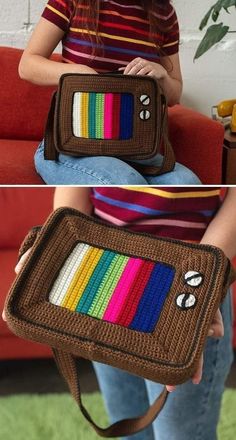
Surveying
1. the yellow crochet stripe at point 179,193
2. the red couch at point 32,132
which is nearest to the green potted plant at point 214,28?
the red couch at point 32,132

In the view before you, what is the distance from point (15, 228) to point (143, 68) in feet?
0.63

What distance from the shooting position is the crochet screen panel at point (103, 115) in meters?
0.50

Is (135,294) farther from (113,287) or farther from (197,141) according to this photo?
(197,141)

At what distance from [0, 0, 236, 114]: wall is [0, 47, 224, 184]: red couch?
3cm

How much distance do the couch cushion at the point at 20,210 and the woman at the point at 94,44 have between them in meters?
0.04

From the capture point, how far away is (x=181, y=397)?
419 millimetres

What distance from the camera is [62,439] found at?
494 mm

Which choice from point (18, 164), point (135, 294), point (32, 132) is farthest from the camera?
point (32, 132)

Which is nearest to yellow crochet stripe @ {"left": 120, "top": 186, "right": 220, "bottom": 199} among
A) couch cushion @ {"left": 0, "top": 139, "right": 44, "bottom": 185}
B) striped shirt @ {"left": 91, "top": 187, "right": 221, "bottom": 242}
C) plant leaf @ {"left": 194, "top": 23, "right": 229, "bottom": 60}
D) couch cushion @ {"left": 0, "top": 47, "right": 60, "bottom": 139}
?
striped shirt @ {"left": 91, "top": 187, "right": 221, "bottom": 242}

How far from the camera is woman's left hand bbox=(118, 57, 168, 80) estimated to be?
0.52m

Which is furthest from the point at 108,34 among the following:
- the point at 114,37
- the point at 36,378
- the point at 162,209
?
the point at 36,378

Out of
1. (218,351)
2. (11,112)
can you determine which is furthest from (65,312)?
(11,112)

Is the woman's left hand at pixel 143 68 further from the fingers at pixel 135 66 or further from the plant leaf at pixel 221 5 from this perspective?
the plant leaf at pixel 221 5

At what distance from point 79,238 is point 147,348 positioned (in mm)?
89
